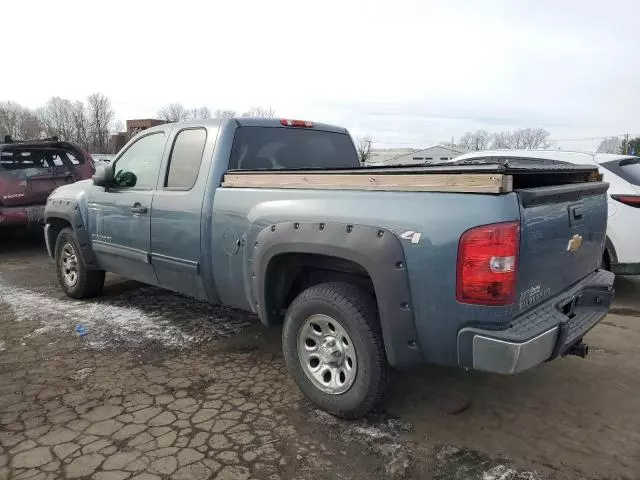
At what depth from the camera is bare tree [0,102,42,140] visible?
7656 cm

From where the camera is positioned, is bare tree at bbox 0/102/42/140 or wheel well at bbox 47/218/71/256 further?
bare tree at bbox 0/102/42/140

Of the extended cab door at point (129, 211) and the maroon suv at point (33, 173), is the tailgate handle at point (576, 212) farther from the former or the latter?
the maroon suv at point (33, 173)

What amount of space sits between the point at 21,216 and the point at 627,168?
8558mm

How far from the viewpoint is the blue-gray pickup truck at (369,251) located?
96.7 inches

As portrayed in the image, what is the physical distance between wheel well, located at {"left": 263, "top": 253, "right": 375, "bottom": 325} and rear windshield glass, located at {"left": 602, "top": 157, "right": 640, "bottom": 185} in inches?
150

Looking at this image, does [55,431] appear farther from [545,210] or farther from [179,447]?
[545,210]

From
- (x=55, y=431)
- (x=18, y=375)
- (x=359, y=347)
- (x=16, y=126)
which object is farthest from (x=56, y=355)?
(x=16, y=126)

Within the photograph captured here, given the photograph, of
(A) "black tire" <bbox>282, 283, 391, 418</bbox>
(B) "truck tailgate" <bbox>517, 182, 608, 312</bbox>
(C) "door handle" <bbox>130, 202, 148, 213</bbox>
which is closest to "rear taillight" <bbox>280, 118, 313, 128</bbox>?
(C) "door handle" <bbox>130, 202, 148, 213</bbox>

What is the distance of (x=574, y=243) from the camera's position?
3043 millimetres

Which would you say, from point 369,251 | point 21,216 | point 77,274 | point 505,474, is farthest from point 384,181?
point 21,216

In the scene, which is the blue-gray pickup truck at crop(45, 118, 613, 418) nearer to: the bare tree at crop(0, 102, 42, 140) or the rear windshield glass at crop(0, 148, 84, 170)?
the rear windshield glass at crop(0, 148, 84, 170)

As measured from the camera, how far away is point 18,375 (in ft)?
12.3

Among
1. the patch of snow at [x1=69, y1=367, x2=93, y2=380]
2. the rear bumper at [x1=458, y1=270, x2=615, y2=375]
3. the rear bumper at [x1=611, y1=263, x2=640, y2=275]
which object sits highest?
the rear bumper at [x1=458, y1=270, x2=615, y2=375]

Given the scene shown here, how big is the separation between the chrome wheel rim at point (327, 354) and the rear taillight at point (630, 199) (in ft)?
12.7
